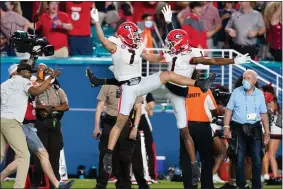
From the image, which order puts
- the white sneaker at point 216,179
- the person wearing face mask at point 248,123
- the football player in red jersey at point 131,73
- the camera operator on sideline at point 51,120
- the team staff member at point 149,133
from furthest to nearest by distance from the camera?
the white sneaker at point 216,179, the team staff member at point 149,133, the camera operator on sideline at point 51,120, the person wearing face mask at point 248,123, the football player in red jersey at point 131,73

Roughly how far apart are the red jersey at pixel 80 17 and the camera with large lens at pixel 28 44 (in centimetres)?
501

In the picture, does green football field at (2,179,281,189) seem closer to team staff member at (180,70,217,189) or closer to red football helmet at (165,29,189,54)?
team staff member at (180,70,217,189)

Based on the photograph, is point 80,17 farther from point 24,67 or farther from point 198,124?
point 198,124

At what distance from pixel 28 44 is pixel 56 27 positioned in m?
4.83

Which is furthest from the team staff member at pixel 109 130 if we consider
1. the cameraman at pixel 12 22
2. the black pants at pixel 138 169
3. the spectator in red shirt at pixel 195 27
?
the cameraman at pixel 12 22

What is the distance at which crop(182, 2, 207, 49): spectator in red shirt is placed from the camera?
25.8 metres

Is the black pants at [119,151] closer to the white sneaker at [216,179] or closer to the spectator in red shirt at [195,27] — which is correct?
the white sneaker at [216,179]

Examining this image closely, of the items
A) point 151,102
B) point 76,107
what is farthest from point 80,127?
point 151,102

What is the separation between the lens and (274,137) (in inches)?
983

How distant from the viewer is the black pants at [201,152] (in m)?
21.4

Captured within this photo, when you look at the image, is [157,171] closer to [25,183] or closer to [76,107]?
[76,107]

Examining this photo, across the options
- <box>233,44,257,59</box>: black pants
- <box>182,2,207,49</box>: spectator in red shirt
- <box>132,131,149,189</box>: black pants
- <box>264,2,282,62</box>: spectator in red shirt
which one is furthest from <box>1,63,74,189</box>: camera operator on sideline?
<box>264,2,282,62</box>: spectator in red shirt

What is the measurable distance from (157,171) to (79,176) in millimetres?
1554

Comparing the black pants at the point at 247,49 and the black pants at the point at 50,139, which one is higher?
the black pants at the point at 247,49
